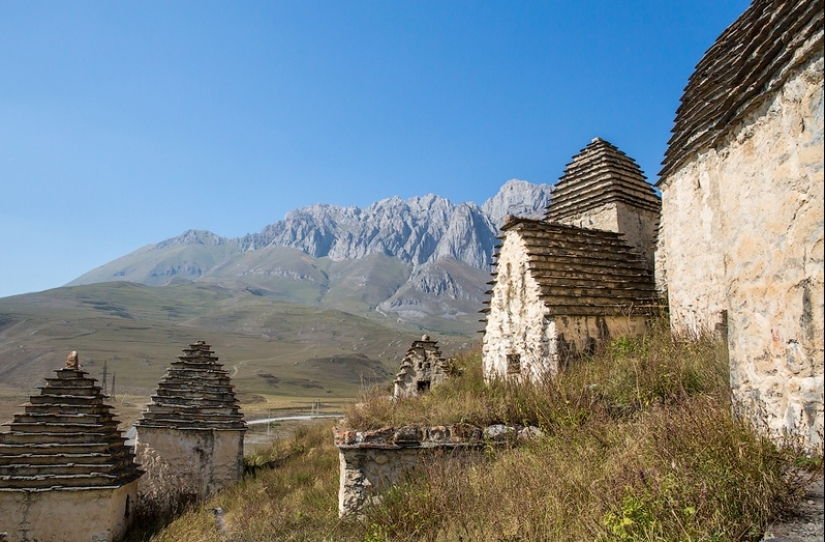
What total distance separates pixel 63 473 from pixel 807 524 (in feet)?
46.2

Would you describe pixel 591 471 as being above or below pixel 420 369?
below

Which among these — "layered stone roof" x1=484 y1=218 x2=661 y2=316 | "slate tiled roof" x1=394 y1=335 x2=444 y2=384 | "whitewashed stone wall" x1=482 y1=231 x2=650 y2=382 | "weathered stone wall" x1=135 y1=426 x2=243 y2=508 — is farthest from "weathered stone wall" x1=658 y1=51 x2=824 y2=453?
"weathered stone wall" x1=135 y1=426 x2=243 y2=508

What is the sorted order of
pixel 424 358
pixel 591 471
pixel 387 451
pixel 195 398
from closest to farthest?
pixel 591 471, pixel 387 451, pixel 424 358, pixel 195 398

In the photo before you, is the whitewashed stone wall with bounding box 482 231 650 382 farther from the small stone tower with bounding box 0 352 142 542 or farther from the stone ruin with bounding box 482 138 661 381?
the small stone tower with bounding box 0 352 142 542

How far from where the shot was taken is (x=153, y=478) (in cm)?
1609

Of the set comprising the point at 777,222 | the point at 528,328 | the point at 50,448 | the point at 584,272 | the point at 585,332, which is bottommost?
the point at 50,448

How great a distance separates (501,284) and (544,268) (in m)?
1.29

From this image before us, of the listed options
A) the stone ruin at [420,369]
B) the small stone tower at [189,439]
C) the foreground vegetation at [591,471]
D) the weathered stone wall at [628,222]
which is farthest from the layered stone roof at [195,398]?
the weathered stone wall at [628,222]

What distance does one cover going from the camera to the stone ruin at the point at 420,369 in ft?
52.9

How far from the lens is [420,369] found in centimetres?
1628

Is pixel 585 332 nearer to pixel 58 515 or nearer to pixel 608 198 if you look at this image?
pixel 608 198

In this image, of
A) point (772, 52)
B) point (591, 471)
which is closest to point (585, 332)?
point (591, 471)

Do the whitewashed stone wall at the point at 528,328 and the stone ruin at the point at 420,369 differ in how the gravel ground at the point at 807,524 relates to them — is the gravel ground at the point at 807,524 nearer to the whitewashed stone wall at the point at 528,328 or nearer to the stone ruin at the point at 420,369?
the whitewashed stone wall at the point at 528,328

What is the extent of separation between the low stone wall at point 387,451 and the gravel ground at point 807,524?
4.67 metres
